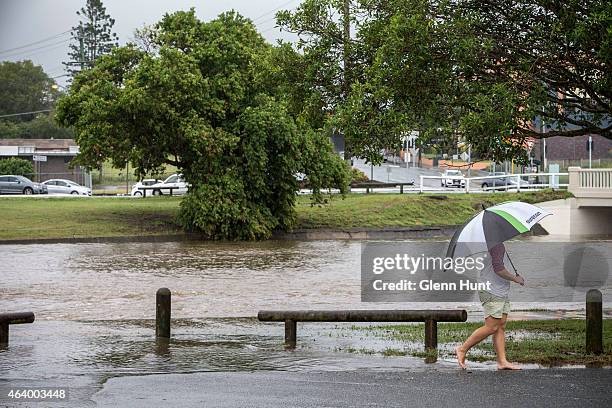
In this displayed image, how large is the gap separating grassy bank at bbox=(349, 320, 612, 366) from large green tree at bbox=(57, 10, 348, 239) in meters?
23.1

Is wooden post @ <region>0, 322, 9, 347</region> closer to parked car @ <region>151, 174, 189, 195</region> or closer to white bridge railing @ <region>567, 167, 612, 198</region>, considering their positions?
white bridge railing @ <region>567, 167, 612, 198</region>

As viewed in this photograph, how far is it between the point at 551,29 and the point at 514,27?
0.93 metres

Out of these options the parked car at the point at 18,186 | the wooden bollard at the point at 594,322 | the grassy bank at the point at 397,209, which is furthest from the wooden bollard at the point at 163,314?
the parked car at the point at 18,186

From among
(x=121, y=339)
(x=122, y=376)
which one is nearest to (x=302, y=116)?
(x=121, y=339)

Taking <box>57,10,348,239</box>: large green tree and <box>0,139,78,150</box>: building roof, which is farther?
<box>0,139,78,150</box>: building roof

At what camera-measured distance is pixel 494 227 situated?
1123cm

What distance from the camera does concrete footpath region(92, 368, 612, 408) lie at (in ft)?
31.8

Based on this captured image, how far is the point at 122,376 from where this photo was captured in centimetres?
1127

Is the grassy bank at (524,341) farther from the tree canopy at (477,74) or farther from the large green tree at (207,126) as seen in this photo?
the large green tree at (207,126)

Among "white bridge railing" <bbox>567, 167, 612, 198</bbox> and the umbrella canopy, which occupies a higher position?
"white bridge railing" <bbox>567, 167, 612, 198</bbox>

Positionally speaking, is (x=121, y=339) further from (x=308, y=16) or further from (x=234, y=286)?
(x=234, y=286)

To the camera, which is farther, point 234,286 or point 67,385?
point 234,286

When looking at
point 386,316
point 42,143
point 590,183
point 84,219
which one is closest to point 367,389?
point 386,316

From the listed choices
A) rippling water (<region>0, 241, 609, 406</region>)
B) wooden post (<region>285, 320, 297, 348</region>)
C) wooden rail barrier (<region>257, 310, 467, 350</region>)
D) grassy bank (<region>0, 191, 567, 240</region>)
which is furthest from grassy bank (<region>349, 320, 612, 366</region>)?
grassy bank (<region>0, 191, 567, 240</region>)
